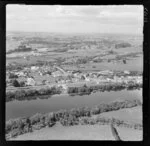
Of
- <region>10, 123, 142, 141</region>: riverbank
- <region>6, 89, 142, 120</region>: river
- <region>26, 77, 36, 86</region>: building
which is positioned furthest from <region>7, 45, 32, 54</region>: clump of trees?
<region>10, 123, 142, 141</region>: riverbank

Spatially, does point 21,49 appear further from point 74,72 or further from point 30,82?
point 74,72

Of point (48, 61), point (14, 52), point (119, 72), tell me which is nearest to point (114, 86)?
point (119, 72)

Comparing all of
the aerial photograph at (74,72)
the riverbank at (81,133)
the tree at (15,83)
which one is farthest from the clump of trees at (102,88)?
the tree at (15,83)

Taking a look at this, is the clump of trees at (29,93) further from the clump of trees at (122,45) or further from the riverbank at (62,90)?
the clump of trees at (122,45)

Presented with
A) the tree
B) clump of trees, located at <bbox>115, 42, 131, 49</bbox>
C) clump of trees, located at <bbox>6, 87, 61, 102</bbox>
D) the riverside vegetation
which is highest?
clump of trees, located at <bbox>115, 42, 131, 49</bbox>

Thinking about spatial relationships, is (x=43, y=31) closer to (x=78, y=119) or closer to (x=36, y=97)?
(x=36, y=97)

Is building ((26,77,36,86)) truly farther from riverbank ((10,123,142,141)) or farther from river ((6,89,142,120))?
riverbank ((10,123,142,141))

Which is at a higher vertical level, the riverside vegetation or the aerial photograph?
the aerial photograph
